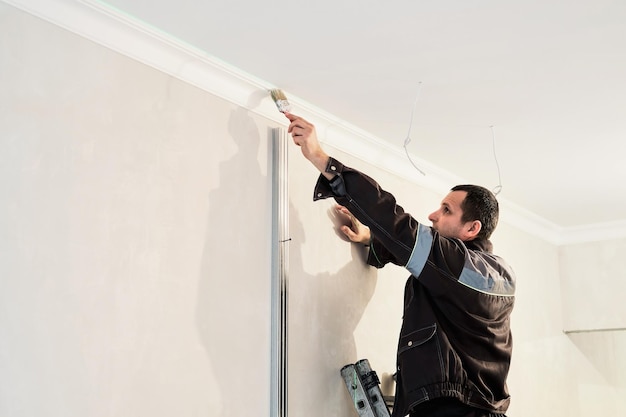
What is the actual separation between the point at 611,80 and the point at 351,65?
94 cm

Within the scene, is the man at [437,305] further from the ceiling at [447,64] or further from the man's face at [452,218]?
the ceiling at [447,64]

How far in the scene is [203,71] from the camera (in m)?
2.48

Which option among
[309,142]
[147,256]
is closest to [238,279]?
[147,256]

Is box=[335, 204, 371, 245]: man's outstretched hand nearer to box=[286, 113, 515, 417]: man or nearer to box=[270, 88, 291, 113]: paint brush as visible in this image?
box=[286, 113, 515, 417]: man

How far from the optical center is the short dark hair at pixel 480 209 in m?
2.77

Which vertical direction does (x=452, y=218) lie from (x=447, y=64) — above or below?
below

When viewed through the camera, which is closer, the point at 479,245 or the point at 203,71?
the point at 203,71

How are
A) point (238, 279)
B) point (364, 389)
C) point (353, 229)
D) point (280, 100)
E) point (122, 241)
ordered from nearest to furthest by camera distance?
1. point (122, 241)
2. point (238, 279)
3. point (280, 100)
4. point (364, 389)
5. point (353, 229)

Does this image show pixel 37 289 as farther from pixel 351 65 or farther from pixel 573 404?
pixel 573 404

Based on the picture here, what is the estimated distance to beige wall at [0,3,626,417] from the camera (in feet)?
6.23

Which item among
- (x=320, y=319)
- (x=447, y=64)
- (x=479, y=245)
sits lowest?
(x=320, y=319)

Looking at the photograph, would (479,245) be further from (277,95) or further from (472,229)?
(277,95)

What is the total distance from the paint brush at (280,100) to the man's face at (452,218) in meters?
0.71

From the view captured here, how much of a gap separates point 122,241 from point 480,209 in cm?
133
